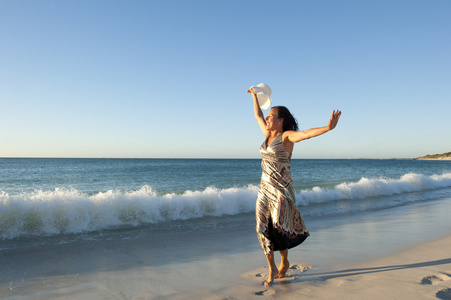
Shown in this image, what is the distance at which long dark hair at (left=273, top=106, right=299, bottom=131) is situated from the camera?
3.49 meters

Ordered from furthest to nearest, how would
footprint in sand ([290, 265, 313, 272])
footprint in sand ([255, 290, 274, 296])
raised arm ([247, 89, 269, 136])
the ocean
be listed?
footprint in sand ([290, 265, 313, 272]) → raised arm ([247, 89, 269, 136]) → the ocean → footprint in sand ([255, 290, 274, 296])

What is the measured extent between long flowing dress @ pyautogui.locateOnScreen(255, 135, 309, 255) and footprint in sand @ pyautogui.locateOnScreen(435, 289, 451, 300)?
4.68ft

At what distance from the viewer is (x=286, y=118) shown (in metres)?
3.50

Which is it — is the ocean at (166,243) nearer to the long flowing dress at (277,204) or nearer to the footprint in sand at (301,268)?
the footprint in sand at (301,268)

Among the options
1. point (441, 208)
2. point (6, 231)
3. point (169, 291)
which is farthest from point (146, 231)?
point (441, 208)

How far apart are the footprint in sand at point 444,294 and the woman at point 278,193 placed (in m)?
1.43

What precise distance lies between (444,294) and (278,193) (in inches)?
76.9

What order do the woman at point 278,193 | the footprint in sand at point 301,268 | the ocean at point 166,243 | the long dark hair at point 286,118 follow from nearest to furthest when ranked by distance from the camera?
the woman at point 278,193, the long dark hair at point 286,118, the ocean at point 166,243, the footprint in sand at point 301,268

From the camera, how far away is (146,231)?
698 centimetres

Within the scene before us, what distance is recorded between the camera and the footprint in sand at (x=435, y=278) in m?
3.38

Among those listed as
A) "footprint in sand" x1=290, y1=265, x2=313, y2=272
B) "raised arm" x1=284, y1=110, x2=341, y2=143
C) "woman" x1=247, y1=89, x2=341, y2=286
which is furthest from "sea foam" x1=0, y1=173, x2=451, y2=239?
"raised arm" x1=284, y1=110, x2=341, y2=143

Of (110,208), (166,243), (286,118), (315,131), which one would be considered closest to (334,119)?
(315,131)

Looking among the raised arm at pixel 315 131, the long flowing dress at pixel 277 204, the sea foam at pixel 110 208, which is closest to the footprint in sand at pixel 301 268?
the long flowing dress at pixel 277 204

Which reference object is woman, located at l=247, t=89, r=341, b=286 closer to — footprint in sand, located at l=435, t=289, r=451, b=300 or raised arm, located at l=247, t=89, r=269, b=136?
raised arm, located at l=247, t=89, r=269, b=136
